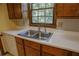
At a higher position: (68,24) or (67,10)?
(67,10)

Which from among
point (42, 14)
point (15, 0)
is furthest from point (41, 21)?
point (15, 0)

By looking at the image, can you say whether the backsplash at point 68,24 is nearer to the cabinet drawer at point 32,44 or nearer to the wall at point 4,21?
the cabinet drawer at point 32,44

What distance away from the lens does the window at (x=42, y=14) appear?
0.96 m

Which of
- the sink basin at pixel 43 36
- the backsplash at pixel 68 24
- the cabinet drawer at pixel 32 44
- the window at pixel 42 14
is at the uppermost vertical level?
the window at pixel 42 14

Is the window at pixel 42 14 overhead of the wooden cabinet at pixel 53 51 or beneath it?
overhead

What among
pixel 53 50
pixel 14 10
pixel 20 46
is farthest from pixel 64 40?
pixel 14 10

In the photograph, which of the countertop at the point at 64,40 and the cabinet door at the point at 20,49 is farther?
the cabinet door at the point at 20,49

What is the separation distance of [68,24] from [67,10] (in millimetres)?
114

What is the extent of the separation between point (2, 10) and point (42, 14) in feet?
1.12

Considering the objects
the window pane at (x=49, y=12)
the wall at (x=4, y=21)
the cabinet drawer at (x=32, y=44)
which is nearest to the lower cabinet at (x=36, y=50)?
the cabinet drawer at (x=32, y=44)

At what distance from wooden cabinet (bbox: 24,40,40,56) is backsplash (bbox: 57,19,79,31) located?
0.82ft

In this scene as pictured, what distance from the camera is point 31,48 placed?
987 millimetres

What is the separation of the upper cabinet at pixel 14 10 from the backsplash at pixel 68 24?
13.5 inches

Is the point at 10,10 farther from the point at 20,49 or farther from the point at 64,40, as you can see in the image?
the point at 64,40
